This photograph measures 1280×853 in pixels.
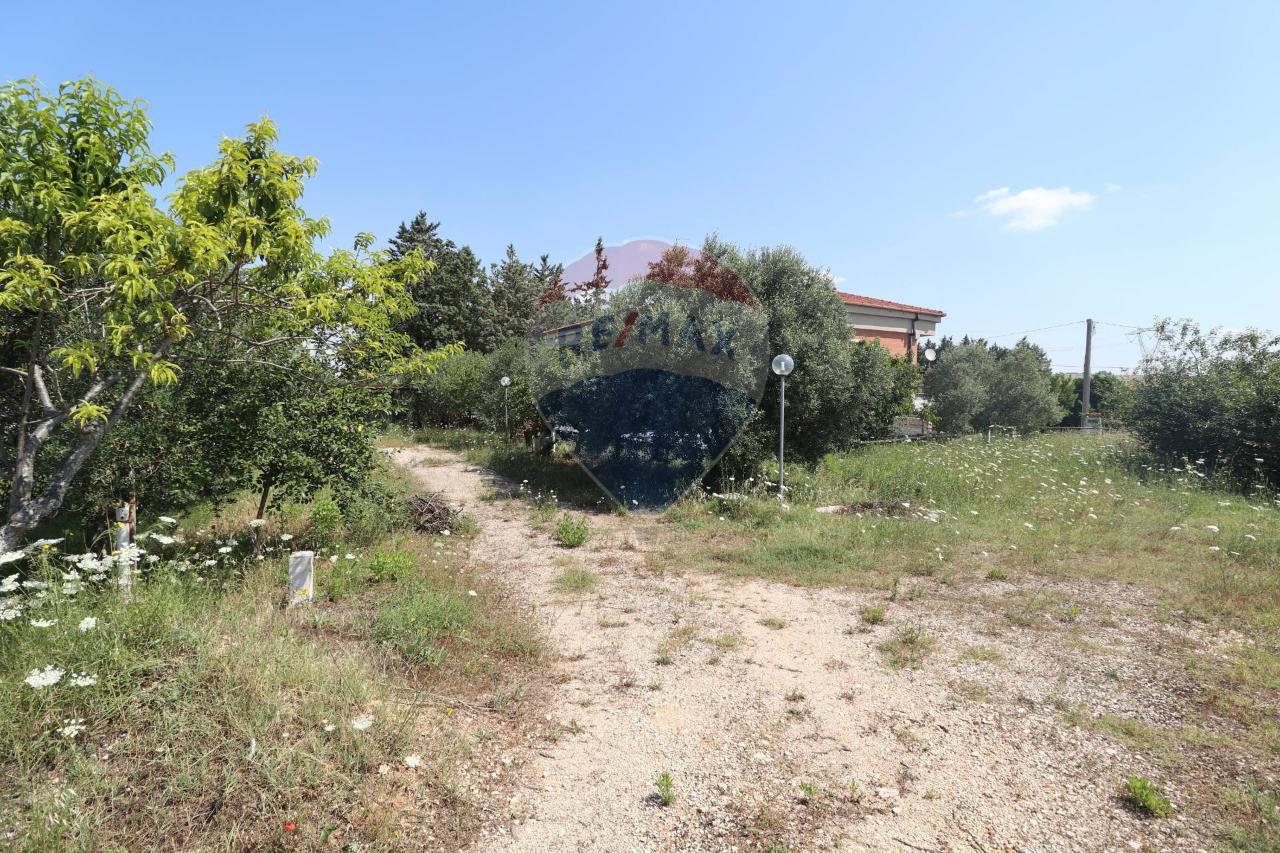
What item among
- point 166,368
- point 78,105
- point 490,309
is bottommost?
point 166,368

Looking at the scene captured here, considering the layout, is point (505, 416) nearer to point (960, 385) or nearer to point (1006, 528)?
point (1006, 528)

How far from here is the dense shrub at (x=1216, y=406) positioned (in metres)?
9.76

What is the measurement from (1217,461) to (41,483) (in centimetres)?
1597

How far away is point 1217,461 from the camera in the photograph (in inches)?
404

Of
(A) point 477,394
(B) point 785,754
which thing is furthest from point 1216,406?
(A) point 477,394

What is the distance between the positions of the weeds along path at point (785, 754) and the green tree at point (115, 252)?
269cm

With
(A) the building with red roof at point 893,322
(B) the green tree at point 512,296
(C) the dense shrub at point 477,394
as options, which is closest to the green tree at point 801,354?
(C) the dense shrub at point 477,394

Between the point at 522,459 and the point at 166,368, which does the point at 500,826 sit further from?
the point at 522,459

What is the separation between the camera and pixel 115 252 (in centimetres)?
259

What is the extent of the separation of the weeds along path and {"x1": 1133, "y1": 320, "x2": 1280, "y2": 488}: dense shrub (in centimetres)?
968

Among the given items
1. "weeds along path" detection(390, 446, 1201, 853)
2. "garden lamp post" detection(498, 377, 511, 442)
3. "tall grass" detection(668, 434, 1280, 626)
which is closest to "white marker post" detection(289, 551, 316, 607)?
"weeds along path" detection(390, 446, 1201, 853)

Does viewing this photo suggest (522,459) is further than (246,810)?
Yes

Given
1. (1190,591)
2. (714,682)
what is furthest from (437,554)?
(1190,591)

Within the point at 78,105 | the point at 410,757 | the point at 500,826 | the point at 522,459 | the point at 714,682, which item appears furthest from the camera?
the point at 522,459
